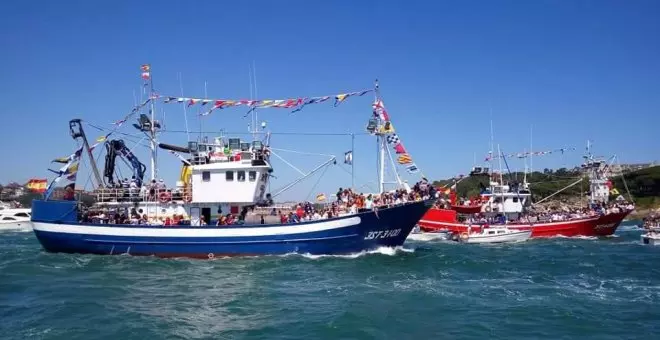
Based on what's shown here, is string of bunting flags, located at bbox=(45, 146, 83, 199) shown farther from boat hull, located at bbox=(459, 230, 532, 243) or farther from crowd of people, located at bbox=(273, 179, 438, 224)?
boat hull, located at bbox=(459, 230, 532, 243)

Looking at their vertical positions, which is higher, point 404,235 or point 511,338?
point 404,235

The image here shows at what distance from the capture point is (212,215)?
31.6 m

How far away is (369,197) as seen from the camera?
28875 mm

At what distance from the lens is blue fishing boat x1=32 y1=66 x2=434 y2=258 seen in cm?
2822

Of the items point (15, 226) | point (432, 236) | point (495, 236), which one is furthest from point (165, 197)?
point (15, 226)

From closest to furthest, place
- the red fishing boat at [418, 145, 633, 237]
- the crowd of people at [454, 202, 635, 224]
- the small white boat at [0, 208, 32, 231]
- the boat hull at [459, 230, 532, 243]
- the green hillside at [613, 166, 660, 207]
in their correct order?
1. the boat hull at [459, 230, 532, 243]
2. the red fishing boat at [418, 145, 633, 237]
3. the crowd of people at [454, 202, 635, 224]
4. the small white boat at [0, 208, 32, 231]
5. the green hillside at [613, 166, 660, 207]

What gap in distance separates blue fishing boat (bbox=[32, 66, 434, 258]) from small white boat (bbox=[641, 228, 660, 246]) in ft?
70.5

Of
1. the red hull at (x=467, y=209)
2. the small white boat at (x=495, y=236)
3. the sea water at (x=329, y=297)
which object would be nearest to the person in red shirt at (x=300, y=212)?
the sea water at (x=329, y=297)

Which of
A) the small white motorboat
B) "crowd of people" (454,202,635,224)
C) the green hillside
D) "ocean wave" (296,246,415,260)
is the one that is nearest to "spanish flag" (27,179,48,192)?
"ocean wave" (296,246,415,260)

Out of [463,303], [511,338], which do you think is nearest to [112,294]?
[463,303]

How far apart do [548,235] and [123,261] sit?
36714 millimetres

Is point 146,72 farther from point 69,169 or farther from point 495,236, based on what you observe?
point 495,236

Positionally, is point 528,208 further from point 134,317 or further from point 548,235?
point 134,317

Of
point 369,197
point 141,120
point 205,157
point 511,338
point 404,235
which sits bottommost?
point 511,338
